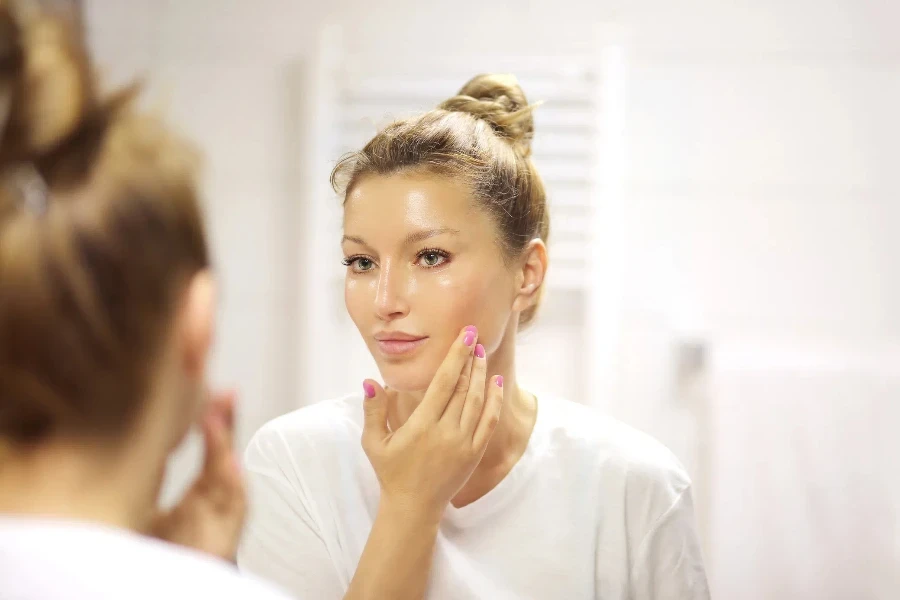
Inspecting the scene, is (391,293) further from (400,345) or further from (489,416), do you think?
(489,416)

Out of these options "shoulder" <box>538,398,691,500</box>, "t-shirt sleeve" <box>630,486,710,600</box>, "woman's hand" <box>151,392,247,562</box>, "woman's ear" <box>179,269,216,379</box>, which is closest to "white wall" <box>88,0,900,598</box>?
"shoulder" <box>538,398,691,500</box>

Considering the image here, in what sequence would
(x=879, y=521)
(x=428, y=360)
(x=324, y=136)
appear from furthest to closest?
(x=324, y=136) → (x=879, y=521) → (x=428, y=360)

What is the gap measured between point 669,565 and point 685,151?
930mm

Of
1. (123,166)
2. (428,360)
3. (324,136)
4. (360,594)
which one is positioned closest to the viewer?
(123,166)

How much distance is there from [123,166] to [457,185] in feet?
1.67

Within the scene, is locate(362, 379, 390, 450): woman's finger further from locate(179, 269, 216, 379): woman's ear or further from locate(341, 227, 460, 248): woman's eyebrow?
locate(179, 269, 216, 379): woman's ear

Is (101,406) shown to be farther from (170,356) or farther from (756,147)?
(756,147)

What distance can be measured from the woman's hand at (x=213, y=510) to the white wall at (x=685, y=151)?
3.25ft

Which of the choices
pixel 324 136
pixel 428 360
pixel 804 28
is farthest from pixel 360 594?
pixel 804 28

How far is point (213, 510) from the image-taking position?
61 centimetres

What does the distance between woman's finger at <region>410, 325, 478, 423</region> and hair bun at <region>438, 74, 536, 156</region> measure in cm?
26

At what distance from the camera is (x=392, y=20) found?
165 centimetres

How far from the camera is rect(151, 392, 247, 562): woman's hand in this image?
60cm

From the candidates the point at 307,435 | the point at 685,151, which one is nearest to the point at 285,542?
the point at 307,435
